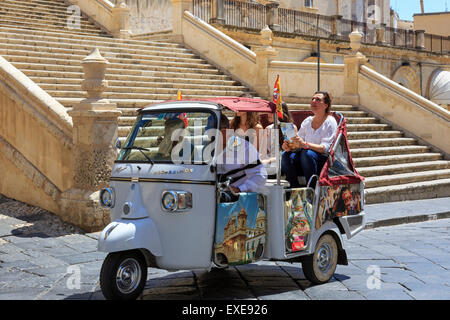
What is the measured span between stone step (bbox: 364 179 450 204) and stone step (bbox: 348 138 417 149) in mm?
1610

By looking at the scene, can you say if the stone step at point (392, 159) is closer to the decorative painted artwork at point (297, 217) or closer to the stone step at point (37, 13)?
the decorative painted artwork at point (297, 217)

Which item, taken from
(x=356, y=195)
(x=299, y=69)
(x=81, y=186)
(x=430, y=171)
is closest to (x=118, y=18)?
(x=299, y=69)

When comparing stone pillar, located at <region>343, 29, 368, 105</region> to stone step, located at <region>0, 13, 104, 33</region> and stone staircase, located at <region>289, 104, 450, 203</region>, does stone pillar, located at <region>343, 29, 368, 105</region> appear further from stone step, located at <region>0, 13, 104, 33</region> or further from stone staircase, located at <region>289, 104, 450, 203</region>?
stone step, located at <region>0, 13, 104, 33</region>

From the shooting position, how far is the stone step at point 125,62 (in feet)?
47.2

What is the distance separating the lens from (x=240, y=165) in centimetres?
603

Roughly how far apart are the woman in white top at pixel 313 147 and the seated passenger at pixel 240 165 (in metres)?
0.38

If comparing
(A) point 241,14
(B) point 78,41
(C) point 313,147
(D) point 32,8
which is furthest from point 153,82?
(A) point 241,14

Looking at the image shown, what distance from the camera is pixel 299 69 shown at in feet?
60.1

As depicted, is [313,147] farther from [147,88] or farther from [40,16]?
[40,16]

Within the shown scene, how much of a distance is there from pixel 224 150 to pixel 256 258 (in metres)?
1.04

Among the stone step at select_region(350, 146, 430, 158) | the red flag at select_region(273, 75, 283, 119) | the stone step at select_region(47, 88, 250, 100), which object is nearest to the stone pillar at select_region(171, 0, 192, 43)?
the stone step at select_region(47, 88, 250, 100)

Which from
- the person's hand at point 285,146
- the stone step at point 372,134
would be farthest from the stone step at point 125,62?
the person's hand at point 285,146

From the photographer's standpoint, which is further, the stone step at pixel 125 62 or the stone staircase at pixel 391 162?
the stone step at pixel 125 62

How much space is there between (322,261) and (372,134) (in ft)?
33.6
